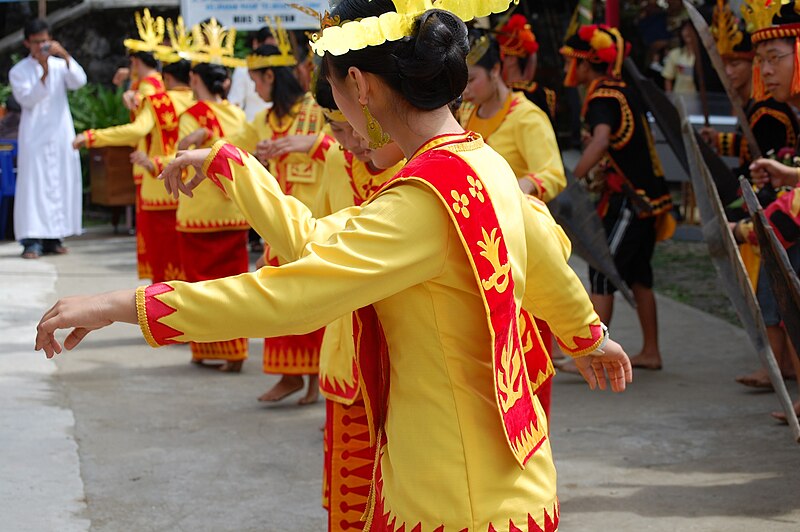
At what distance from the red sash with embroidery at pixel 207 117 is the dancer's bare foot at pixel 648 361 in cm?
267

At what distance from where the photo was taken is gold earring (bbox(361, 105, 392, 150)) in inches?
80.5

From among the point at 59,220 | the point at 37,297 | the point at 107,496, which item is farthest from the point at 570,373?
the point at 59,220

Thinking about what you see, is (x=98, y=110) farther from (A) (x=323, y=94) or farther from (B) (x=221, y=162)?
(B) (x=221, y=162)

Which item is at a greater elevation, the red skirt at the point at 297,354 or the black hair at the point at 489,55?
the black hair at the point at 489,55

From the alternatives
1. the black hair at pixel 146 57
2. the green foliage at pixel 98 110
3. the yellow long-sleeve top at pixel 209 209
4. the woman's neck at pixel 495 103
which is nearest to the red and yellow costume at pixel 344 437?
the woman's neck at pixel 495 103

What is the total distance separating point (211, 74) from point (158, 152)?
84 cm

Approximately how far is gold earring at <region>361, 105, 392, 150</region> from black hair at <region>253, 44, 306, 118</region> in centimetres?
393

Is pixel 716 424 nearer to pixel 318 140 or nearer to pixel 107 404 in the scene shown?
pixel 318 140

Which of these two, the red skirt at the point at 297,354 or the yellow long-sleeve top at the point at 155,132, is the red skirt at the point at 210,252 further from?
the red skirt at the point at 297,354

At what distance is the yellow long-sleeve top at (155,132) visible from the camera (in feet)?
23.6

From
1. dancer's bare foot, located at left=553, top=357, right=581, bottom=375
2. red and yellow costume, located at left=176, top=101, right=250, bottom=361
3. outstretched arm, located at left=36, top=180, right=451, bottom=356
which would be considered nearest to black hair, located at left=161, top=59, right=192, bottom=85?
red and yellow costume, located at left=176, top=101, right=250, bottom=361

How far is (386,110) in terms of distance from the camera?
2.03 meters

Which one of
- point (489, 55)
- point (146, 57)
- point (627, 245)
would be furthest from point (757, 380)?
point (146, 57)

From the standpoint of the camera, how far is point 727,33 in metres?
5.95
